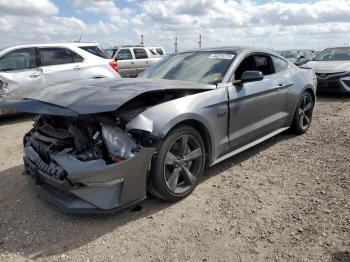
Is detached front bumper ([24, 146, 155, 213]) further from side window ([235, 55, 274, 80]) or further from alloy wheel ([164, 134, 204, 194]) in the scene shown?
side window ([235, 55, 274, 80])

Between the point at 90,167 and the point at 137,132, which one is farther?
the point at 137,132

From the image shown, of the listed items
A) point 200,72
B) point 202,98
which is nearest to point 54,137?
point 202,98

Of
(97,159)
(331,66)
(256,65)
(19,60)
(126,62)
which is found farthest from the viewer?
(126,62)

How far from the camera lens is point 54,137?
351 cm

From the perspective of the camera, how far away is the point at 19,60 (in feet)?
26.4

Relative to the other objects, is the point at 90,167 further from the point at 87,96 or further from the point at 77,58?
the point at 77,58

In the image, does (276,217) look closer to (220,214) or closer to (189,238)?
(220,214)

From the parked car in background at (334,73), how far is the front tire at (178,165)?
711cm

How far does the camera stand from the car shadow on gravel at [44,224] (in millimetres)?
3031

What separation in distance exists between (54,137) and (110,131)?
2.08ft

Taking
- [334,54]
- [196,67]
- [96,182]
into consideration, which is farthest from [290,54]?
[96,182]

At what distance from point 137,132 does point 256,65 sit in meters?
2.44

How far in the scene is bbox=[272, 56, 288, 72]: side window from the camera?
5.37 metres

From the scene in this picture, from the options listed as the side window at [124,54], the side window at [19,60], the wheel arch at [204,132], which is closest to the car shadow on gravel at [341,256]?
the wheel arch at [204,132]
